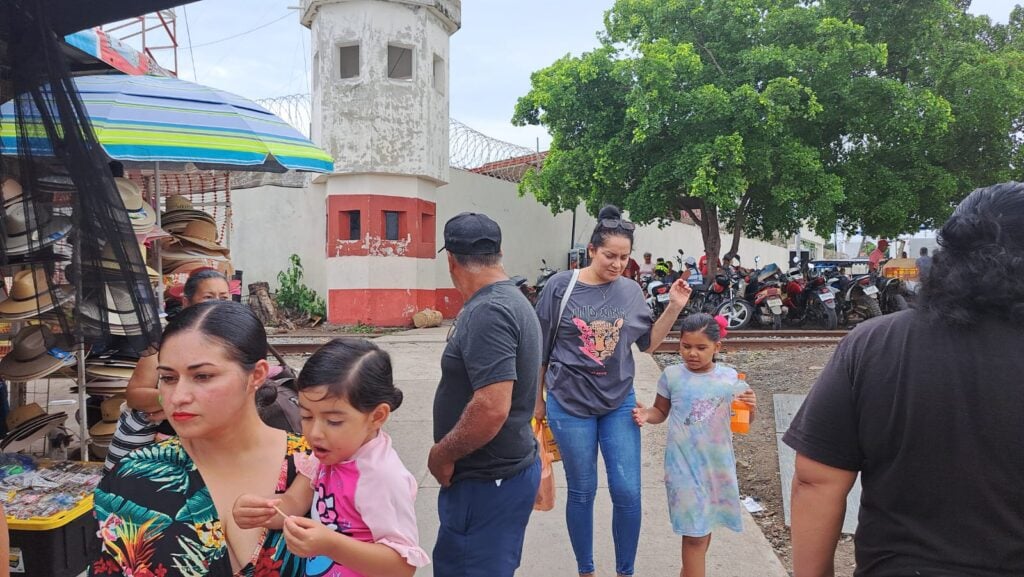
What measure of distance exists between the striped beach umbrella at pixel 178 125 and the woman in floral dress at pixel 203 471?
248 centimetres

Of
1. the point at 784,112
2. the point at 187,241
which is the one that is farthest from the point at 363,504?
the point at 784,112

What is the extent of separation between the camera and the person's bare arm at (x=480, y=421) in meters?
2.18

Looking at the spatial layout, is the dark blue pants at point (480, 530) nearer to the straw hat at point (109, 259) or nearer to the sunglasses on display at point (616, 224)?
the straw hat at point (109, 259)

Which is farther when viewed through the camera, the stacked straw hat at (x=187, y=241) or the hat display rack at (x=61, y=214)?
the stacked straw hat at (x=187, y=241)

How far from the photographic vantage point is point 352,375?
70.1 inches

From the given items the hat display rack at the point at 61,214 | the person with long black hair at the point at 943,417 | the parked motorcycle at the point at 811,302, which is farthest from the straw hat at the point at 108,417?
the parked motorcycle at the point at 811,302

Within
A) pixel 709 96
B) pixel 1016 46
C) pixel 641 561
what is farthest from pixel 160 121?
pixel 1016 46

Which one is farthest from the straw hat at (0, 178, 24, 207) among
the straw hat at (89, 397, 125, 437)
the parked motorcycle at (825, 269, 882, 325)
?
the parked motorcycle at (825, 269, 882, 325)

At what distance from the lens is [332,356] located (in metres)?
1.80

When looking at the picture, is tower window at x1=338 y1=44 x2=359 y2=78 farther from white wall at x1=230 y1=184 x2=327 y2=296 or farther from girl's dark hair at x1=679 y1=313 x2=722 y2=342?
girl's dark hair at x1=679 y1=313 x2=722 y2=342

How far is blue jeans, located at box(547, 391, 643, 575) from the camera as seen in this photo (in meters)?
3.20

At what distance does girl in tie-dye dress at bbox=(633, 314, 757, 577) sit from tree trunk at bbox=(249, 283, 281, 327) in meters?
12.6

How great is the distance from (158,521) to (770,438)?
5221 mm

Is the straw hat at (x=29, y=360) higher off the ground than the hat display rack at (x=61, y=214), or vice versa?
the hat display rack at (x=61, y=214)
